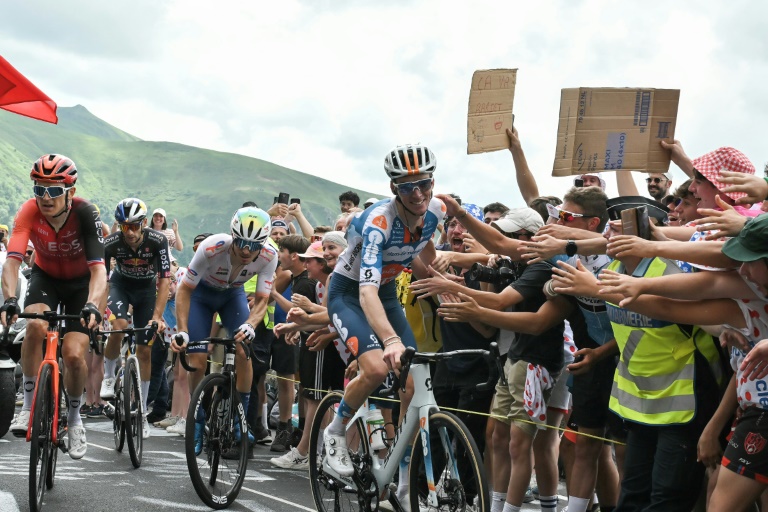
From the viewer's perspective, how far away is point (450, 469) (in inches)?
227

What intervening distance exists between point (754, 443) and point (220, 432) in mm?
5069

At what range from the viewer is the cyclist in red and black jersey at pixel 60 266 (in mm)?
8492

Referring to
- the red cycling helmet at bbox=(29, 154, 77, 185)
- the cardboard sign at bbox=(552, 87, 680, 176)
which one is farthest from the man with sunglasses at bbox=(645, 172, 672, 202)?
the red cycling helmet at bbox=(29, 154, 77, 185)

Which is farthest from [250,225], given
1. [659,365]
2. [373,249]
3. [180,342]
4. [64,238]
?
[659,365]

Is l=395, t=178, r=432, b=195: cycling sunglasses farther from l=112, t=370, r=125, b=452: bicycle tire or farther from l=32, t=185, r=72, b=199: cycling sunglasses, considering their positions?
l=112, t=370, r=125, b=452: bicycle tire

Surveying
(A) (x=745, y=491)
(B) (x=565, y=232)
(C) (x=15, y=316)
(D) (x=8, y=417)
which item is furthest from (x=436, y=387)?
(D) (x=8, y=417)

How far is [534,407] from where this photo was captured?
7.13 m

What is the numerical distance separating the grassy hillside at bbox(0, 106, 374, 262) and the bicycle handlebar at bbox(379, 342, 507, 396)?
158 meters

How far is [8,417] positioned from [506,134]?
6244mm

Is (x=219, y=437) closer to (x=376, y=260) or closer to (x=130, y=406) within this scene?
(x=130, y=406)

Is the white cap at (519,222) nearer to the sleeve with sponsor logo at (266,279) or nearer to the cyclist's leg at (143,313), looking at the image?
the sleeve with sponsor logo at (266,279)

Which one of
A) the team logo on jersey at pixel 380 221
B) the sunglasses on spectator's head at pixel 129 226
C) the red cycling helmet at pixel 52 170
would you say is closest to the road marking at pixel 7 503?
the red cycling helmet at pixel 52 170

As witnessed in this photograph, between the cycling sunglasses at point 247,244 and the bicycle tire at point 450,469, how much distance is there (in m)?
3.91

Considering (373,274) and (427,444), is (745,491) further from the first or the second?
(373,274)
